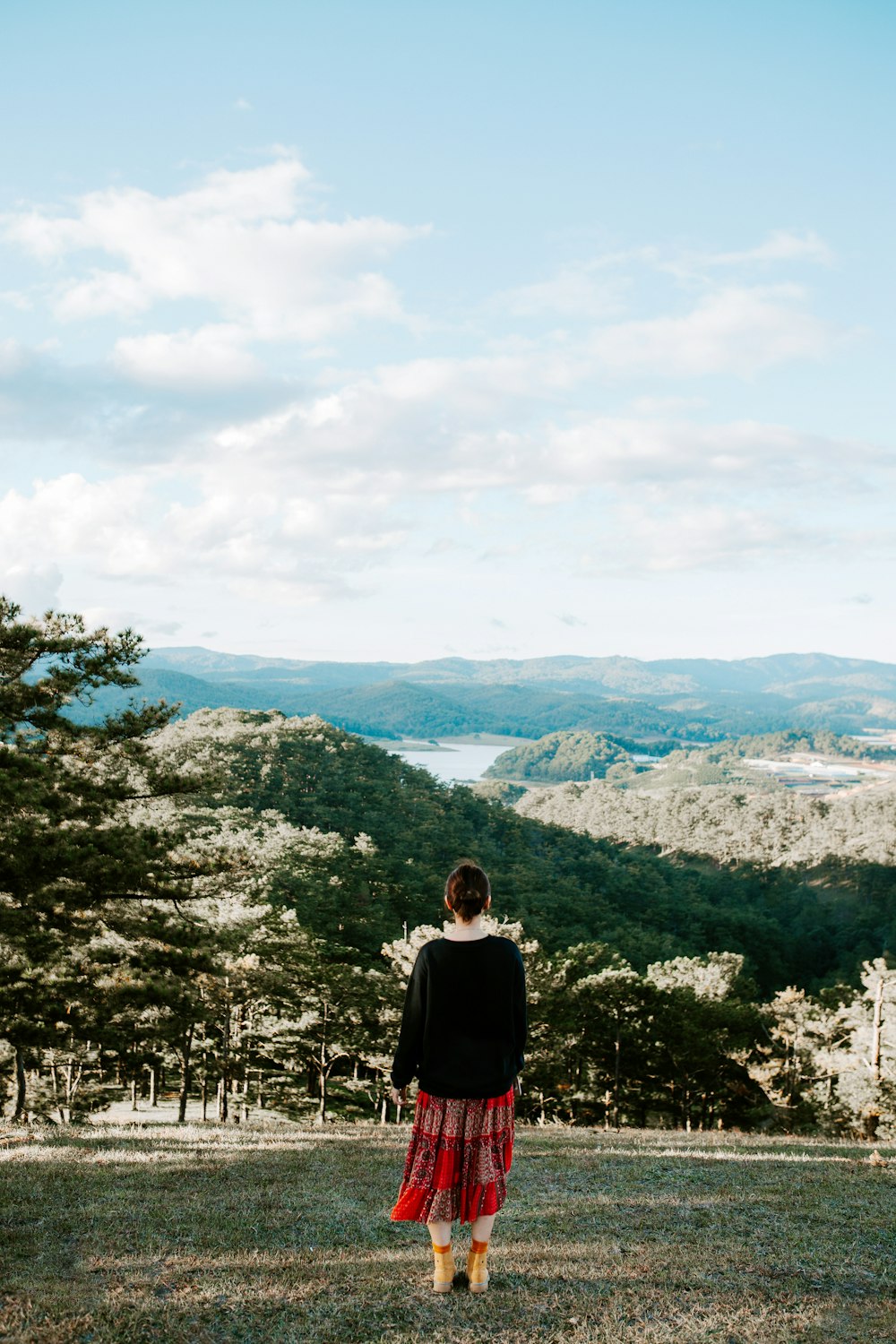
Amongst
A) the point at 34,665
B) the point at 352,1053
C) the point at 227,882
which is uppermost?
the point at 34,665

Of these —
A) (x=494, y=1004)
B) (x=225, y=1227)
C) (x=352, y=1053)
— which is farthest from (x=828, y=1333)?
(x=352, y=1053)

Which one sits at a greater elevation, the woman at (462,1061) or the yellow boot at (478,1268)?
the woman at (462,1061)

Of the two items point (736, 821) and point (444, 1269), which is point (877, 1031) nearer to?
point (444, 1269)

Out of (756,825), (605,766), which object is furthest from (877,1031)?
(605,766)


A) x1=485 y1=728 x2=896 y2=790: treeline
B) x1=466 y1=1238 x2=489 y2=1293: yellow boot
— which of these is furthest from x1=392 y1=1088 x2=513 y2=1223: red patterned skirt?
x1=485 y1=728 x2=896 y2=790: treeline

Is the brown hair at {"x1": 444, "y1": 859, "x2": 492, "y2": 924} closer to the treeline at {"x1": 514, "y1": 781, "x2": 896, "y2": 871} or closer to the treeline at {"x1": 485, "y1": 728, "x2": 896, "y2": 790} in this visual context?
the treeline at {"x1": 514, "y1": 781, "x2": 896, "y2": 871}

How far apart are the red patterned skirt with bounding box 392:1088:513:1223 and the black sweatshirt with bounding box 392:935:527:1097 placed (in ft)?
0.41

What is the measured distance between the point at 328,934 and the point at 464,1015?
30.4 m

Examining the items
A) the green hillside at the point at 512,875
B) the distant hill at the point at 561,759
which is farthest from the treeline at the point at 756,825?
the distant hill at the point at 561,759

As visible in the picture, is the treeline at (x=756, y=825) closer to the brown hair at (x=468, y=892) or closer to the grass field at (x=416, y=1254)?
the grass field at (x=416, y=1254)

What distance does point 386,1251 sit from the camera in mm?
4984

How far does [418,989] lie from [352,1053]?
2374 cm

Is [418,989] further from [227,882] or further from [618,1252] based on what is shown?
[227,882]

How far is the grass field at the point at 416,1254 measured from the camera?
3871mm
